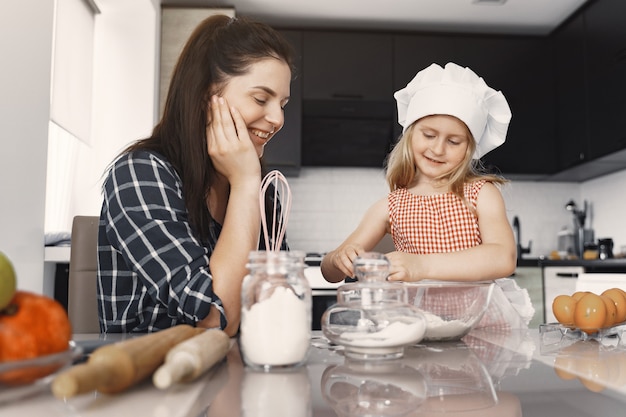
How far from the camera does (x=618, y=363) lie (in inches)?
26.8

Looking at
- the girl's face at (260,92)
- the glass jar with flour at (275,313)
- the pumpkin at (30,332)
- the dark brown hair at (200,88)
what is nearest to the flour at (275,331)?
the glass jar with flour at (275,313)

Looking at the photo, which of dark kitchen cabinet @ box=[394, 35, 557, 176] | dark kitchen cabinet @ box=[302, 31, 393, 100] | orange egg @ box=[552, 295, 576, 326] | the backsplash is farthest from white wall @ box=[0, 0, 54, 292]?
dark kitchen cabinet @ box=[394, 35, 557, 176]

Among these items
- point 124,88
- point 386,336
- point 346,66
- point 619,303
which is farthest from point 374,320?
point 346,66

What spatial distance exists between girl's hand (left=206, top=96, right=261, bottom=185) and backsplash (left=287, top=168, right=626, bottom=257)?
2.81 metres

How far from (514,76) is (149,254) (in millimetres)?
3521

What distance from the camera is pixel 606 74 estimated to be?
3.32m

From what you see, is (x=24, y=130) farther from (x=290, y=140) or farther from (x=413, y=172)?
(x=290, y=140)

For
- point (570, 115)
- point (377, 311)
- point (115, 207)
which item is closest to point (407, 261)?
point (377, 311)

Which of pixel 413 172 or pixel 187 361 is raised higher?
pixel 413 172

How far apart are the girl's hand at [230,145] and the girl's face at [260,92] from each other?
0.10ft

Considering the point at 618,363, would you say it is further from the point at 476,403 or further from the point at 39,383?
the point at 39,383

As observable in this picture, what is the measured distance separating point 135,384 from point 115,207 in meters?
0.60

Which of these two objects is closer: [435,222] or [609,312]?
[609,312]

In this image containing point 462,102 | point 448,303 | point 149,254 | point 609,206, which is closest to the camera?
point 448,303
